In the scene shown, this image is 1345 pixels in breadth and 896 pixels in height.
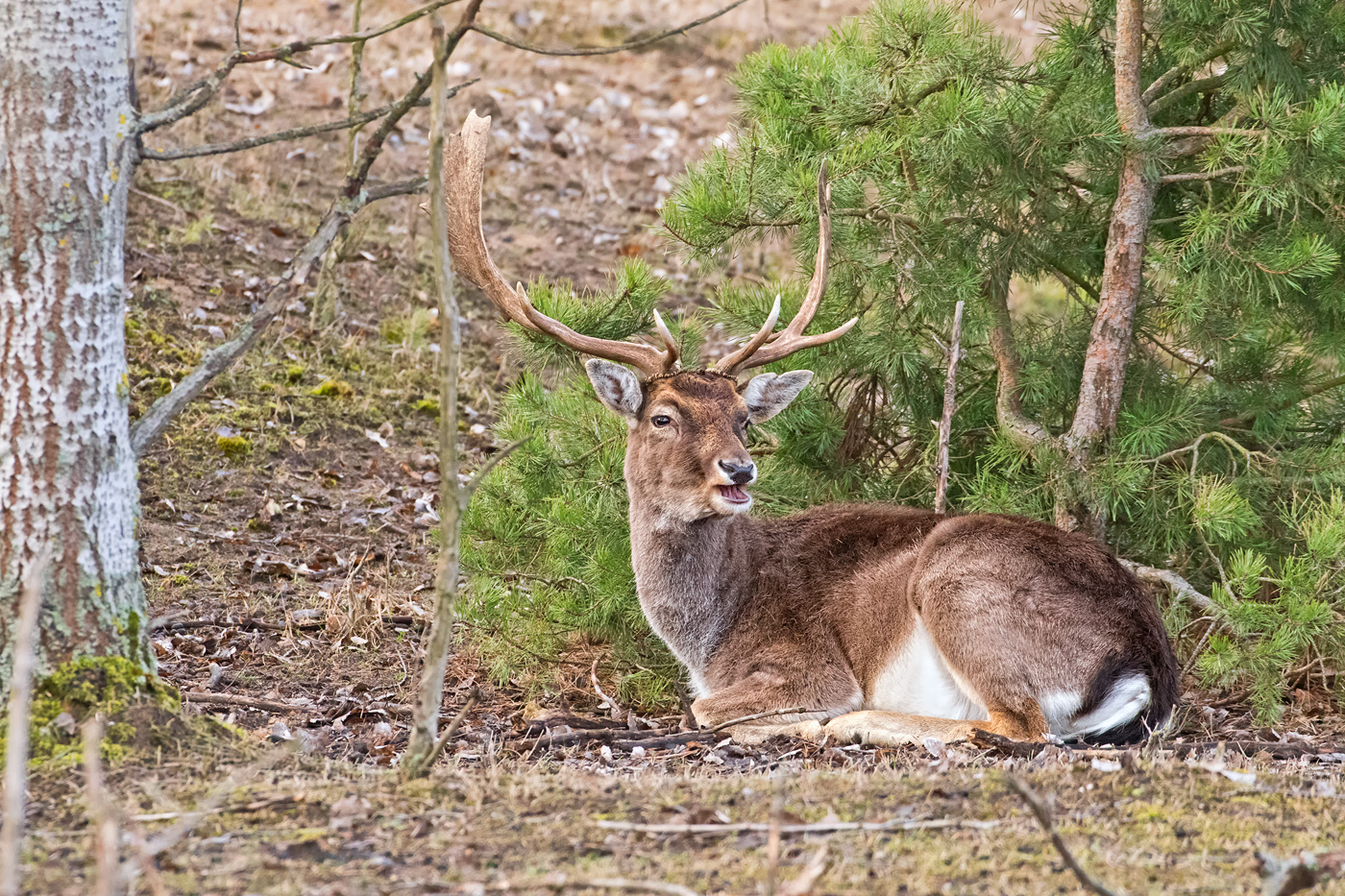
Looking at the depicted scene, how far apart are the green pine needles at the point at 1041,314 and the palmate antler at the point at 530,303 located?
0.25m

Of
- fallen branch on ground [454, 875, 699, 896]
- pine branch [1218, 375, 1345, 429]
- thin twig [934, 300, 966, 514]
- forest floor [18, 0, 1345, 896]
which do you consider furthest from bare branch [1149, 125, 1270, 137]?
fallen branch on ground [454, 875, 699, 896]

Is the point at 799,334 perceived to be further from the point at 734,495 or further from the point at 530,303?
the point at 530,303

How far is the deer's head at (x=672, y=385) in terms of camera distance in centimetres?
603

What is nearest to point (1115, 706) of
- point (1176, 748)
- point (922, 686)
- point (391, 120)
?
point (1176, 748)

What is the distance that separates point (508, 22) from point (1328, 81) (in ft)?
33.1

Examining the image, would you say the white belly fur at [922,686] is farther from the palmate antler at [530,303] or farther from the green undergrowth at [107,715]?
the green undergrowth at [107,715]

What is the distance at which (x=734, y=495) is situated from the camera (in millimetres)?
5977

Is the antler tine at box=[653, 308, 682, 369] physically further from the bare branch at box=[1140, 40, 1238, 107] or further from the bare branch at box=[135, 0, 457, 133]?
the bare branch at box=[1140, 40, 1238, 107]

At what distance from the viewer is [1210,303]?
6223 mm

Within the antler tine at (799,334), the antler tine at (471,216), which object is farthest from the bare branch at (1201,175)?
the antler tine at (471,216)

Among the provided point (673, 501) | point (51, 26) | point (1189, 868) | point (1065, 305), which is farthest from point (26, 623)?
point (1065, 305)

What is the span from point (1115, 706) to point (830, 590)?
1.46 meters

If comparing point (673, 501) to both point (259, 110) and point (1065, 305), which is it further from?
point (259, 110)

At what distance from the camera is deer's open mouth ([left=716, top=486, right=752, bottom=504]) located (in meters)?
5.93
